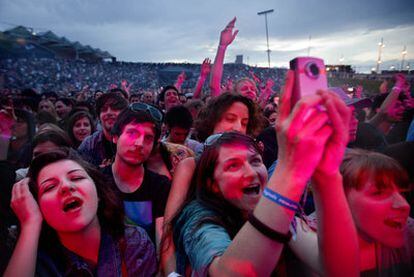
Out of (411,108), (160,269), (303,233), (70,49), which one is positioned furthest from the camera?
(70,49)

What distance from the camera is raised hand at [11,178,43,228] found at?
157 cm

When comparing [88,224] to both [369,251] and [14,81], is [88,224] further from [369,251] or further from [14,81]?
[14,81]

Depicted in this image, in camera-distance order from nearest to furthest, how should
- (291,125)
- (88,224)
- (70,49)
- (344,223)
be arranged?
(291,125) < (344,223) < (88,224) < (70,49)

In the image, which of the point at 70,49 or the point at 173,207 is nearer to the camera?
the point at 173,207

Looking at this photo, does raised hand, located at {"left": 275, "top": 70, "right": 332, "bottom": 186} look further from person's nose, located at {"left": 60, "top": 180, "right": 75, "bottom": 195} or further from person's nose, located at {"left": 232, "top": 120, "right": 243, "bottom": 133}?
person's nose, located at {"left": 232, "top": 120, "right": 243, "bottom": 133}

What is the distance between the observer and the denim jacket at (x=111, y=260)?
63.4 inches

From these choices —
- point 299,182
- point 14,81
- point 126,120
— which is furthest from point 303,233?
point 14,81

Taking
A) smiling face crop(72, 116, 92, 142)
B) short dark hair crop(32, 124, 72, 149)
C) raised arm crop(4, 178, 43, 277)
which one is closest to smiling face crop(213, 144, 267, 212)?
raised arm crop(4, 178, 43, 277)

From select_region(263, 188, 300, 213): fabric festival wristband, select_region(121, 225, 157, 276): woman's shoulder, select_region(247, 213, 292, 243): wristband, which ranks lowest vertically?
select_region(121, 225, 157, 276): woman's shoulder

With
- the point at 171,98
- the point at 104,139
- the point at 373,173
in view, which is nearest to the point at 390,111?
the point at 373,173

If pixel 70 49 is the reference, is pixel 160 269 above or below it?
below

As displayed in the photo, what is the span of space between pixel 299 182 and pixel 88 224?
1375mm

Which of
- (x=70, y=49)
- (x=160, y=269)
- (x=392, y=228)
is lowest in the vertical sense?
(x=160, y=269)

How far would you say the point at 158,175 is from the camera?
2531mm
